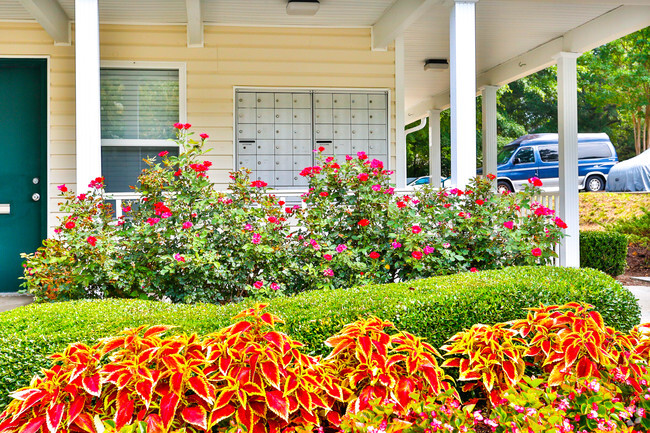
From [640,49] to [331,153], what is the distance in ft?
50.7

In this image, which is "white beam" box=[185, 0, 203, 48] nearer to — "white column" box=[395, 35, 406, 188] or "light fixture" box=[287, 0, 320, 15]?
"light fixture" box=[287, 0, 320, 15]

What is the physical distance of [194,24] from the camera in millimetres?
5777

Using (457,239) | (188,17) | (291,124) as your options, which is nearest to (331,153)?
(291,124)

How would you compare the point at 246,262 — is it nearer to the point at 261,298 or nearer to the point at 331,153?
the point at 261,298

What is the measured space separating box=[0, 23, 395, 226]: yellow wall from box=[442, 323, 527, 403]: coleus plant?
4.30 m

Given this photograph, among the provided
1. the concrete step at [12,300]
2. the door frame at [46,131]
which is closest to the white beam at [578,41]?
the door frame at [46,131]

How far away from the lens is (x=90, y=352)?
6.92 ft

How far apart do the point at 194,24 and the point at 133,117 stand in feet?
3.74

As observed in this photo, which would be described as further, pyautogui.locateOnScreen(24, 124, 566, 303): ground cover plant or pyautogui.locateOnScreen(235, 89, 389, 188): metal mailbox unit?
pyautogui.locateOnScreen(235, 89, 389, 188): metal mailbox unit

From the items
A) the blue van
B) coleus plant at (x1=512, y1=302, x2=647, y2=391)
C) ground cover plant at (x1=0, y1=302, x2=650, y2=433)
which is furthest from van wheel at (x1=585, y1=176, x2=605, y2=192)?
ground cover plant at (x1=0, y1=302, x2=650, y2=433)

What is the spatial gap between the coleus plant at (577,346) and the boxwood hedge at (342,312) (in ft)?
0.88

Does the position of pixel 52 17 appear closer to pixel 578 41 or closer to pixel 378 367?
pixel 378 367

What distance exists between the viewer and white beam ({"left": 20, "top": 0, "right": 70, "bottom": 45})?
5035mm

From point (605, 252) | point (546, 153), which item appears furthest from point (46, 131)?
point (546, 153)
